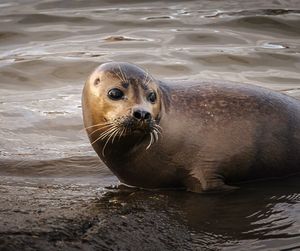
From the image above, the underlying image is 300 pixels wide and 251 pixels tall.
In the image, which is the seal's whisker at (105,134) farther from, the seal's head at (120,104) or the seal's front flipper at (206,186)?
the seal's front flipper at (206,186)

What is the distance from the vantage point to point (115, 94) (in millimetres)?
4824

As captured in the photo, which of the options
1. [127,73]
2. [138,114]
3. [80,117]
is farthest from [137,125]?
[80,117]

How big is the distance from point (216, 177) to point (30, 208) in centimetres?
130

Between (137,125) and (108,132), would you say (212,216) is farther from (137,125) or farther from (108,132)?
(108,132)

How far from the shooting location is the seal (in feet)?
16.0

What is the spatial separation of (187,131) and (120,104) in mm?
579

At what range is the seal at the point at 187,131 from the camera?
16.0 feet

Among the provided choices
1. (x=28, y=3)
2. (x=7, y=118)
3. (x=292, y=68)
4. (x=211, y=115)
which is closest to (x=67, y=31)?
(x=28, y=3)

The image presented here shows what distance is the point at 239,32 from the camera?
10.8m

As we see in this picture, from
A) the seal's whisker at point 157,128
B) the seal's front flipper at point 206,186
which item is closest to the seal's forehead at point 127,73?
the seal's whisker at point 157,128

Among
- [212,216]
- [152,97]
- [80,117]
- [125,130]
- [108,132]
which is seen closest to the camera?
[212,216]

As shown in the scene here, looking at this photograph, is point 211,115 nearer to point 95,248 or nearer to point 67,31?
point 95,248

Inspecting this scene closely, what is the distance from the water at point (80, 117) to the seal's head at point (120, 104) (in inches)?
16.2

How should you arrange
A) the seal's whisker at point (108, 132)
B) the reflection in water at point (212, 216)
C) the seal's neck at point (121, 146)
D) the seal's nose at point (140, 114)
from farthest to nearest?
the seal's neck at point (121, 146) → the seal's whisker at point (108, 132) → the seal's nose at point (140, 114) → the reflection in water at point (212, 216)
